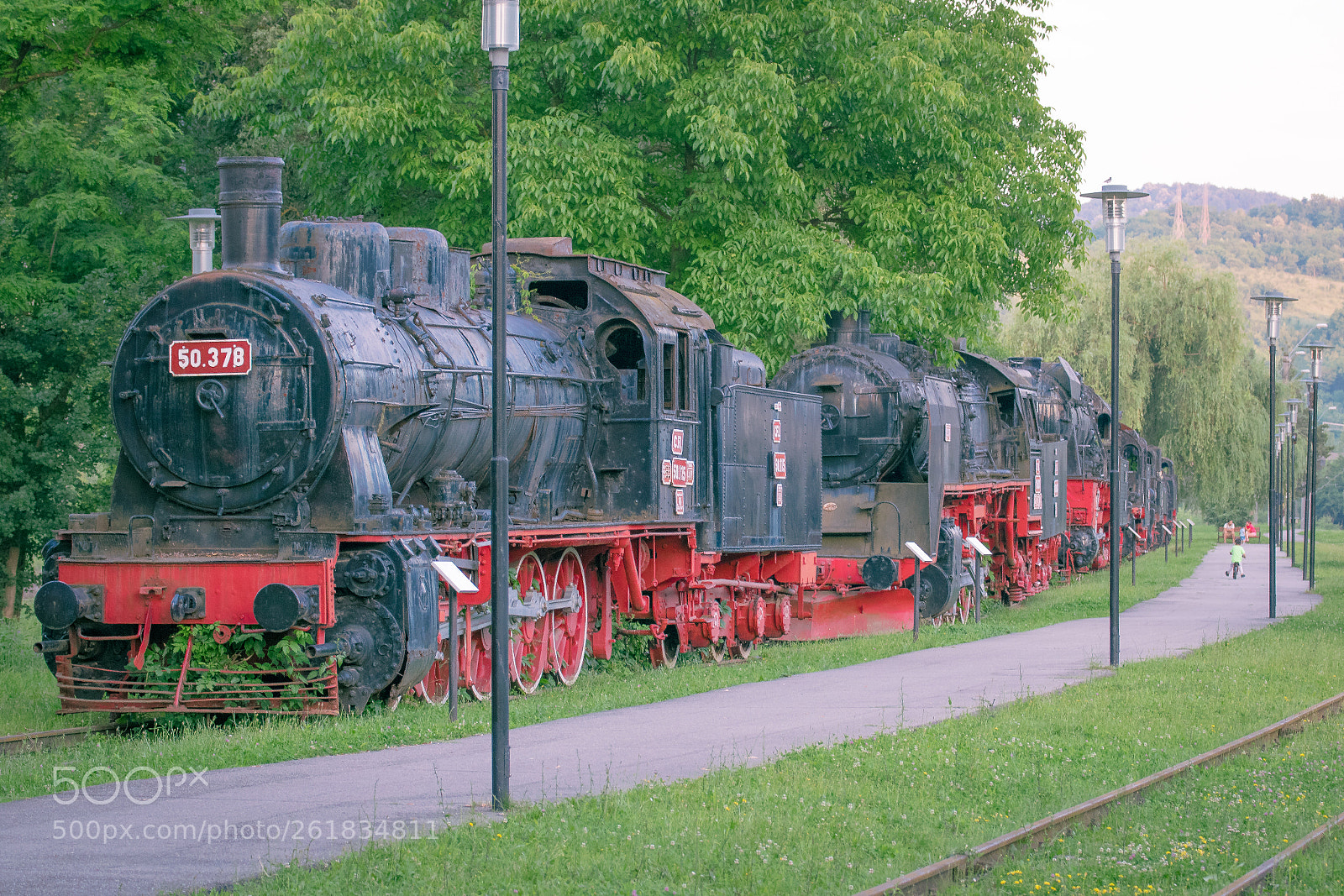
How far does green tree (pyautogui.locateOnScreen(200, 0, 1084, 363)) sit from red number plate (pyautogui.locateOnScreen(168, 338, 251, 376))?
9.35m

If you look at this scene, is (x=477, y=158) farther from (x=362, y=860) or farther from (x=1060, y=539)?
(x=1060, y=539)

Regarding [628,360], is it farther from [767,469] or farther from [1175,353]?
[1175,353]

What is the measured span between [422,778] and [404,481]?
4046 mm

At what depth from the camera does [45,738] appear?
1040cm

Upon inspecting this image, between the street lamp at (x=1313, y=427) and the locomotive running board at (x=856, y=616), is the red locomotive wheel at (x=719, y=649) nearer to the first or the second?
the locomotive running board at (x=856, y=616)

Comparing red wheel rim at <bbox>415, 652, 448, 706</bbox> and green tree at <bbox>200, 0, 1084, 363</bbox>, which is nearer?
red wheel rim at <bbox>415, 652, 448, 706</bbox>

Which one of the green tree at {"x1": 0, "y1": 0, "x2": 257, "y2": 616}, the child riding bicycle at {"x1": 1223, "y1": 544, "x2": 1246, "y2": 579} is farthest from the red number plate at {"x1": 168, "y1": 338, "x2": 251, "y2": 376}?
the child riding bicycle at {"x1": 1223, "y1": 544, "x2": 1246, "y2": 579}

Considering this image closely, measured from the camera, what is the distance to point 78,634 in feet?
36.0

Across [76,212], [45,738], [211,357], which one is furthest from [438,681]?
[76,212]

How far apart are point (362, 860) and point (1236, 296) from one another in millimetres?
43056

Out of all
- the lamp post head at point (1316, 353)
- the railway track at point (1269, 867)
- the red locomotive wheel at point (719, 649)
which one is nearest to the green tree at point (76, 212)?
the red locomotive wheel at point (719, 649)

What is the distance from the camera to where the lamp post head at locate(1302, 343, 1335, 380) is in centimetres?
2877

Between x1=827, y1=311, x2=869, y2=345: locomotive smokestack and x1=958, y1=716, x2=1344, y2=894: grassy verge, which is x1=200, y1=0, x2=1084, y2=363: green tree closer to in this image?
x1=827, y1=311, x2=869, y2=345: locomotive smokestack

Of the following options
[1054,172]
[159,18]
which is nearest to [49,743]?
[159,18]
